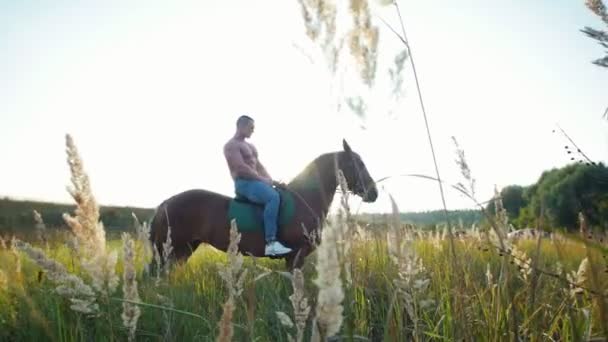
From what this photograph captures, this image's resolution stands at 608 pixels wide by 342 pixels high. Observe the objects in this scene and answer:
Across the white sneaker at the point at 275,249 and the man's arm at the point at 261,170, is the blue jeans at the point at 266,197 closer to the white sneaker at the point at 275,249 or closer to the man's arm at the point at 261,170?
the white sneaker at the point at 275,249

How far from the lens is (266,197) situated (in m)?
7.72

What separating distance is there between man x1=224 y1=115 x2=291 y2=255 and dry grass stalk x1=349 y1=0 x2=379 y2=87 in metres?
5.11

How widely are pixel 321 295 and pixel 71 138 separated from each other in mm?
738

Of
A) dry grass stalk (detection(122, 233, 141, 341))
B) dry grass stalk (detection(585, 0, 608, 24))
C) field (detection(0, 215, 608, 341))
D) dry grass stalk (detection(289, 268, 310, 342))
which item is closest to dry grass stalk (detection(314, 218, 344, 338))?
field (detection(0, 215, 608, 341))

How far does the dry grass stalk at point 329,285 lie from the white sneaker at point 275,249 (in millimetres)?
6869

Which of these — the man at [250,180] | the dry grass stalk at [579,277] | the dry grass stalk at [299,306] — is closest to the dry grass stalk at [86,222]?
the dry grass stalk at [299,306]

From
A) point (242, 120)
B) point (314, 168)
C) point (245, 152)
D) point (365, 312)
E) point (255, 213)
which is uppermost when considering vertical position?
point (242, 120)

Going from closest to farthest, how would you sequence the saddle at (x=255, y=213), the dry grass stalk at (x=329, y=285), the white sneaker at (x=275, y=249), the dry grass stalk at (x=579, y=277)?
the dry grass stalk at (x=329, y=285)
the dry grass stalk at (x=579, y=277)
the white sneaker at (x=275, y=249)
the saddle at (x=255, y=213)

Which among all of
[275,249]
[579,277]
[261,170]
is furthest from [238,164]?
[579,277]

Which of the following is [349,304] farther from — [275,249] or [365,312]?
[275,249]

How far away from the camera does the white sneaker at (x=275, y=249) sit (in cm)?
746

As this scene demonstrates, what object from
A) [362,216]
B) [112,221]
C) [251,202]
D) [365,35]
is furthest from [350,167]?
[112,221]

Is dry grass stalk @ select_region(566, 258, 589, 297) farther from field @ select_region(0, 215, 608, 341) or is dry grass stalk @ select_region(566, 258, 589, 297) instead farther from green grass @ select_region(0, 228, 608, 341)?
green grass @ select_region(0, 228, 608, 341)

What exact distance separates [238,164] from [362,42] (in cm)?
569
